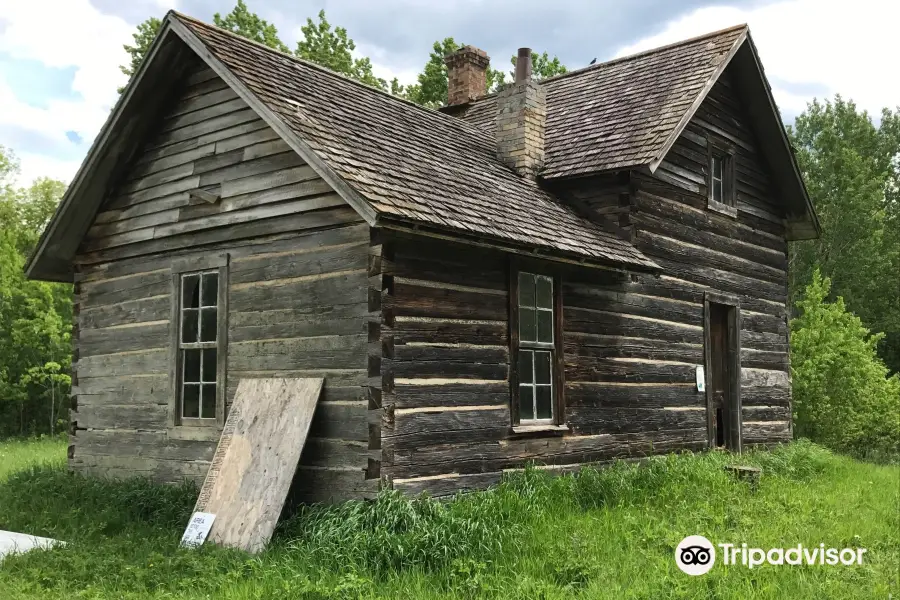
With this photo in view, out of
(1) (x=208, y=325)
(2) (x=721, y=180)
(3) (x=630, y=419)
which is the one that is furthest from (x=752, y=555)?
(2) (x=721, y=180)

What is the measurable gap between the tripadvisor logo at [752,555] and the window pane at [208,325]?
595 cm

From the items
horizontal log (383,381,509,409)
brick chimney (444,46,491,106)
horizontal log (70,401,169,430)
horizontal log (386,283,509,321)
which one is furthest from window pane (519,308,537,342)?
brick chimney (444,46,491,106)

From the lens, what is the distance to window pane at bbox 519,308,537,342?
10.6 metres

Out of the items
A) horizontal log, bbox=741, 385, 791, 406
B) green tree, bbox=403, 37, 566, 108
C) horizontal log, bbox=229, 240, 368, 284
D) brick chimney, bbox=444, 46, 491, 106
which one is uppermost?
green tree, bbox=403, 37, 566, 108

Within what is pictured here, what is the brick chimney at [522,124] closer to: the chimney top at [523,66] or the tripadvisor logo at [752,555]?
the chimney top at [523,66]

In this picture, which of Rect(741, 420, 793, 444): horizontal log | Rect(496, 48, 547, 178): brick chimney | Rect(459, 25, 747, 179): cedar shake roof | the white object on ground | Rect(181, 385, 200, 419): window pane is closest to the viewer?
the white object on ground

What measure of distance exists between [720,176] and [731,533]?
8005mm

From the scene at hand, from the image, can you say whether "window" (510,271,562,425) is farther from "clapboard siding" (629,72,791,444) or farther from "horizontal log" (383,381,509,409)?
"clapboard siding" (629,72,791,444)

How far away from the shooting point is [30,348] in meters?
25.2

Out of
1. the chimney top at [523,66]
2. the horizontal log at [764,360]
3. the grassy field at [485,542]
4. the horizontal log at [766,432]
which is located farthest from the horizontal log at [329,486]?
the horizontal log at [764,360]

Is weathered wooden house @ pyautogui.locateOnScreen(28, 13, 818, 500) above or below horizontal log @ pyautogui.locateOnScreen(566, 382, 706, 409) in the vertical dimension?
above

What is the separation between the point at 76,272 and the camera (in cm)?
1270

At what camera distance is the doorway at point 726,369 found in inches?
581

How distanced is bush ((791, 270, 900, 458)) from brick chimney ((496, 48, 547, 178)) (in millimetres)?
11081
